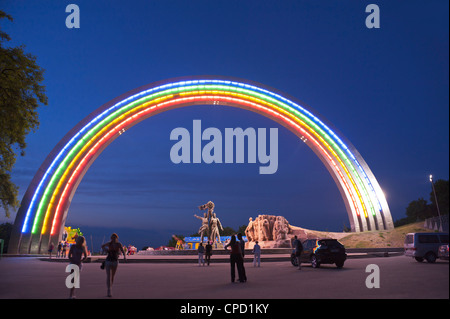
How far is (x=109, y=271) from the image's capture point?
900 cm

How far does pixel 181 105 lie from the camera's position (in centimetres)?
4978

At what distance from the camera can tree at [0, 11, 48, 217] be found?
14.7 m

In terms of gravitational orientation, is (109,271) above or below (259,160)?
below

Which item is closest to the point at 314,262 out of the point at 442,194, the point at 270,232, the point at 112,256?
the point at 112,256

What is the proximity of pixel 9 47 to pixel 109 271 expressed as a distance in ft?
40.7

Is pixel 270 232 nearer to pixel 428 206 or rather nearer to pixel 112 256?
pixel 112 256

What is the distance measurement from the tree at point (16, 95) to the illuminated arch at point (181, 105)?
1007 inches

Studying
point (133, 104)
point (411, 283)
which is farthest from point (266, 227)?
point (411, 283)

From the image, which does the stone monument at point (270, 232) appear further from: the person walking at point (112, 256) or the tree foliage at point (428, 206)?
the tree foliage at point (428, 206)

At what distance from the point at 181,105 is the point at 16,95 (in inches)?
1379

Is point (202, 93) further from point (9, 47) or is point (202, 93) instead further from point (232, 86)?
point (9, 47)

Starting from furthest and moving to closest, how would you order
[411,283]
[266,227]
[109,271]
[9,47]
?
[266,227] → [9,47] → [411,283] → [109,271]

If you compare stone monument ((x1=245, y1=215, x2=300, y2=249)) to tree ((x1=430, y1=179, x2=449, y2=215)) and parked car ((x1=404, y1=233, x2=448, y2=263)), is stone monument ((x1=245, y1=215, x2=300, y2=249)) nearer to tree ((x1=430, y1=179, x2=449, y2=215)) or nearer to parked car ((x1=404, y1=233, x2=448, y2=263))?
parked car ((x1=404, y1=233, x2=448, y2=263))
